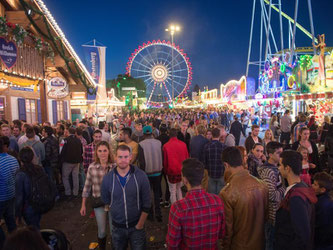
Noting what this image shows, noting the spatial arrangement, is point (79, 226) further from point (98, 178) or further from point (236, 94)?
point (236, 94)

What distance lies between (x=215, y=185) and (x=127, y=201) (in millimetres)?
2505

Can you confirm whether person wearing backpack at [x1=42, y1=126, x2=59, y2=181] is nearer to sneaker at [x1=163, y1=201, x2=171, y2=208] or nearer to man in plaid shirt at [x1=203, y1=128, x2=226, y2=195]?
sneaker at [x1=163, y1=201, x2=171, y2=208]

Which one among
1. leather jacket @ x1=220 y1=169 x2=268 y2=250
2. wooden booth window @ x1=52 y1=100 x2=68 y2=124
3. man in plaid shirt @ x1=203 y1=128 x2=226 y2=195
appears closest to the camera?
leather jacket @ x1=220 y1=169 x2=268 y2=250

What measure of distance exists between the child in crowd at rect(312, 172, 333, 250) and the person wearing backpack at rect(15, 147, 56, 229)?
323 centimetres

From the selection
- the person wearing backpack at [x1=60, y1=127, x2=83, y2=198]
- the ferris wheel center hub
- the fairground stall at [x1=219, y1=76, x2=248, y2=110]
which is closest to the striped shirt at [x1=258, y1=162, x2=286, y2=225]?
the person wearing backpack at [x1=60, y1=127, x2=83, y2=198]

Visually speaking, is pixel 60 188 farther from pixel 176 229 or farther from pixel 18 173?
pixel 176 229

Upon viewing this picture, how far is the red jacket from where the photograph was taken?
491 cm

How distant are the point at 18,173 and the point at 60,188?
3759 millimetres

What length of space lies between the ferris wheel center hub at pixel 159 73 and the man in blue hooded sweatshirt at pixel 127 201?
3978 centimetres

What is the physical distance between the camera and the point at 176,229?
2.09 metres

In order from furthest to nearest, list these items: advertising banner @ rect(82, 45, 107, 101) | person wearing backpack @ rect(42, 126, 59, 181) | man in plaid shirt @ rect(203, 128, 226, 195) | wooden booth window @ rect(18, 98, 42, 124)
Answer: advertising banner @ rect(82, 45, 107, 101), wooden booth window @ rect(18, 98, 42, 124), person wearing backpack @ rect(42, 126, 59, 181), man in plaid shirt @ rect(203, 128, 226, 195)

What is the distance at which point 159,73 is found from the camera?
138ft

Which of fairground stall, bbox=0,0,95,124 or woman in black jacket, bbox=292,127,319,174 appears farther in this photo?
fairground stall, bbox=0,0,95,124

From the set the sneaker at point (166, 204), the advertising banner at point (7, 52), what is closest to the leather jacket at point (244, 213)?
the sneaker at point (166, 204)
